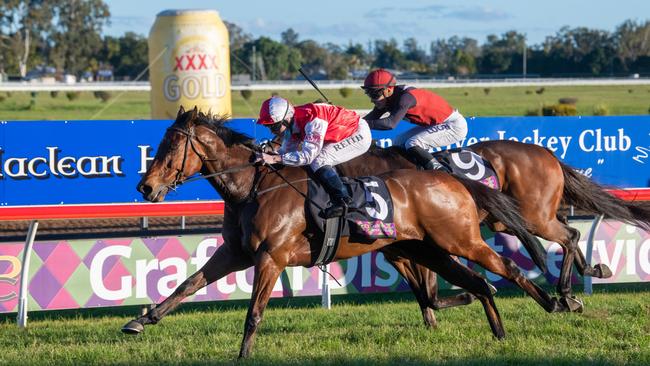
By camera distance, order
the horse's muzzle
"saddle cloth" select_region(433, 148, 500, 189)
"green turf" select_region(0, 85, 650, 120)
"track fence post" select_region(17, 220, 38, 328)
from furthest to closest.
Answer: "green turf" select_region(0, 85, 650, 120) → "track fence post" select_region(17, 220, 38, 328) → "saddle cloth" select_region(433, 148, 500, 189) → the horse's muzzle

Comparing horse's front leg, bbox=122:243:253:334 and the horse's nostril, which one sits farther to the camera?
horse's front leg, bbox=122:243:253:334

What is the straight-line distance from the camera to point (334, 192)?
6.30m

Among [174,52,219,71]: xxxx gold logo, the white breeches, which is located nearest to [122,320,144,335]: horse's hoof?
the white breeches

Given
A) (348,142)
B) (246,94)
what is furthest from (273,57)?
(348,142)

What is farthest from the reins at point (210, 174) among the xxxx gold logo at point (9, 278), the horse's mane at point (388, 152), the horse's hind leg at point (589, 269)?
the horse's hind leg at point (589, 269)

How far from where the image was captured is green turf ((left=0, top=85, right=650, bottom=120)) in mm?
39219

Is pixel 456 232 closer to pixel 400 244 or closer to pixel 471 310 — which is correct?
pixel 400 244

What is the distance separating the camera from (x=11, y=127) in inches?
376

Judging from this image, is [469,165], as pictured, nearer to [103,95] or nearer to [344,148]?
[344,148]

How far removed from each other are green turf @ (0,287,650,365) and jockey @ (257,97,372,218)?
977 mm

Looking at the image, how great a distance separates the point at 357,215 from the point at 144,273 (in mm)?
3095

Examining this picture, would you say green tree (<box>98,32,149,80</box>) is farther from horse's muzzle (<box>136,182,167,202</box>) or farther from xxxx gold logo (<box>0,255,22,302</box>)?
horse's muzzle (<box>136,182,167,202</box>)

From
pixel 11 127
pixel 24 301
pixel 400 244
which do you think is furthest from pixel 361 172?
pixel 11 127

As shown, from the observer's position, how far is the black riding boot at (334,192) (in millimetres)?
6250
